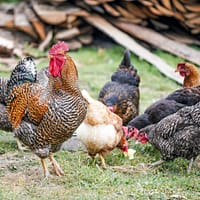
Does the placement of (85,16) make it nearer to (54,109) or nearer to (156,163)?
(156,163)

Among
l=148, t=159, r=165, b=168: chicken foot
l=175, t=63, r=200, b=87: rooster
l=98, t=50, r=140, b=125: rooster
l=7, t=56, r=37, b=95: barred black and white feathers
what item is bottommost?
l=148, t=159, r=165, b=168: chicken foot

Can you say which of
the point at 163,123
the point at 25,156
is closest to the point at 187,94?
the point at 163,123

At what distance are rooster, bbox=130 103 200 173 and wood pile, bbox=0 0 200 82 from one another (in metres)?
5.95

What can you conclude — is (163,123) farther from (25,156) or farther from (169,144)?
(25,156)

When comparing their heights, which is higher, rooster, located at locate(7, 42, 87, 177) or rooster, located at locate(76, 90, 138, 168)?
rooster, located at locate(7, 42, 87, 177)

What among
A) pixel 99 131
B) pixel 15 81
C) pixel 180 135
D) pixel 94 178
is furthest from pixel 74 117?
pixel 180 135

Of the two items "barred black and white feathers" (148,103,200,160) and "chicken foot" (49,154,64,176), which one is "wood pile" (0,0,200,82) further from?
"chicken foot" (49,154,64,176)

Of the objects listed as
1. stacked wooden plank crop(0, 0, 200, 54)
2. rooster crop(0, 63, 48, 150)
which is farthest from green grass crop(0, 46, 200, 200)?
stacked wooden plank crop(0, 0, 200, 54)

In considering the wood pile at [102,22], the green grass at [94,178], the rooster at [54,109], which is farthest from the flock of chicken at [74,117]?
the wood pile at [102,22]

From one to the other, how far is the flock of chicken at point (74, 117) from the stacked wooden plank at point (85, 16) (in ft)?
15.0

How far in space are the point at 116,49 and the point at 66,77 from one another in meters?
7.26

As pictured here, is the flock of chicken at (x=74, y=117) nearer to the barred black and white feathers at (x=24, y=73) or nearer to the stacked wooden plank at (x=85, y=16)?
the barred black and white feathers at (x=24, y=73)

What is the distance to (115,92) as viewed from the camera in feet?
28.9

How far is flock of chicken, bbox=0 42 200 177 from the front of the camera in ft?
20.4
